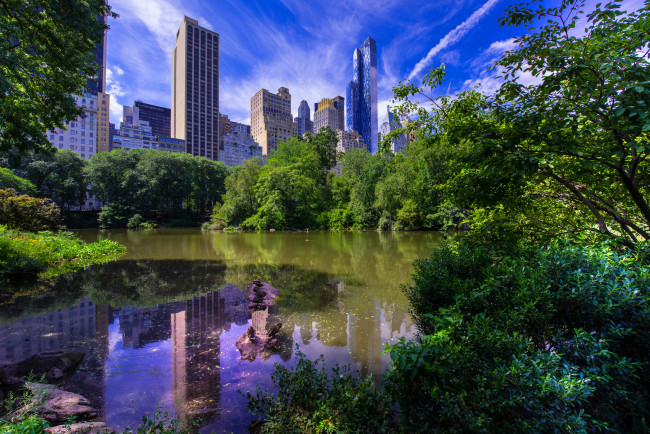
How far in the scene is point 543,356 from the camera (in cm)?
207

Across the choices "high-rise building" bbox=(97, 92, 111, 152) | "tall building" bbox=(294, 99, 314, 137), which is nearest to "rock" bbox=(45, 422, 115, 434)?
"high-rise building" bbox=(97, 92, 111, 152)

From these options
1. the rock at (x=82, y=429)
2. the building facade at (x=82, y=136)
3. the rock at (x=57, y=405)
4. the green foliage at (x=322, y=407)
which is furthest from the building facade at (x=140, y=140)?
the green foliage at (x=322, y=407)

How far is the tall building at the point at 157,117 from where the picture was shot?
138 metres

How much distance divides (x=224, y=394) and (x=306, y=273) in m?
6.99

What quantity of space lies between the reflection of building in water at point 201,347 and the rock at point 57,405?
0.85 m

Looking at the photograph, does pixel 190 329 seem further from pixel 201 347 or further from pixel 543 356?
pixel 543 356

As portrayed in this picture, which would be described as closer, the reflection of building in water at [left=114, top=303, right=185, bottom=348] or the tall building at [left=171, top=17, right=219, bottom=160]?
the reflection of building in water at [left=114, top=303, right=185, bottom=348]

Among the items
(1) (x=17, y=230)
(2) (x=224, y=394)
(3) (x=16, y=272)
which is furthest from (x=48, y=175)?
(2) (x=224, y=394)

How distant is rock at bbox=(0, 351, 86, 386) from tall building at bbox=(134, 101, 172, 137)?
155168 millimetres

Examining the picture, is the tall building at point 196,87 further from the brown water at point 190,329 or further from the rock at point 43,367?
the rock at point 43,367

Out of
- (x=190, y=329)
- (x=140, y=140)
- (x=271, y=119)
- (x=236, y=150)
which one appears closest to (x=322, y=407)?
(x=190, y=329)

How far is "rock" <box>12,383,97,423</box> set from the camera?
9.14 feet

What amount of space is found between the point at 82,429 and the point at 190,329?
3.26 meters

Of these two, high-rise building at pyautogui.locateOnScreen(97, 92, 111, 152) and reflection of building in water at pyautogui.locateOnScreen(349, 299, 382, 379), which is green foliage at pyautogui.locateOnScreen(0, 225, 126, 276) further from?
high-rise building at pyautogui.locateOnScreen(97, 92, 111, 152)
